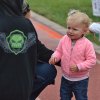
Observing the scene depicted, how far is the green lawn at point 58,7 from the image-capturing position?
1444 cm

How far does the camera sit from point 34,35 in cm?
337

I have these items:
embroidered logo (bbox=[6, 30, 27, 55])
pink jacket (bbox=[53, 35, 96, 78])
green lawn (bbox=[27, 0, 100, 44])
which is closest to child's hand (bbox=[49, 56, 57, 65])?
pink jacket (bbox=[53, 35, 96, 78])

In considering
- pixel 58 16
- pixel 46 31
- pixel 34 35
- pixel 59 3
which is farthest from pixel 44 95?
pixel 59 3

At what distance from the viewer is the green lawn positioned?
1444 centimetres

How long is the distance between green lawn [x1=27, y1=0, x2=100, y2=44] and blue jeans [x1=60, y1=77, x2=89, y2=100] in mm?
8322

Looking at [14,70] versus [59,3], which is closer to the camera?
[14,70]

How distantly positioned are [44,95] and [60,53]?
2114mm

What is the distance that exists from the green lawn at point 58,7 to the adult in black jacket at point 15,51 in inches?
392

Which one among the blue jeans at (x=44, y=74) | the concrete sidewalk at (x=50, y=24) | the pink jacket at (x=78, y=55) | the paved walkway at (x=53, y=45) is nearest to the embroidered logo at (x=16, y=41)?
the pink jacket at (x=78, y=55)

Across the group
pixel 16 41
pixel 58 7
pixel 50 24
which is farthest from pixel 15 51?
pixel 58 7

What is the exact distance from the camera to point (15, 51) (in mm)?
3217

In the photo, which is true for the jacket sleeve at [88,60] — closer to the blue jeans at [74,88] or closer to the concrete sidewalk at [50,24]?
the blue jeans at [74,88]

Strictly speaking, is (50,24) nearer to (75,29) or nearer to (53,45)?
(53,45)

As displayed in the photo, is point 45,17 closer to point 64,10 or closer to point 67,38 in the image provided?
point 64,10
